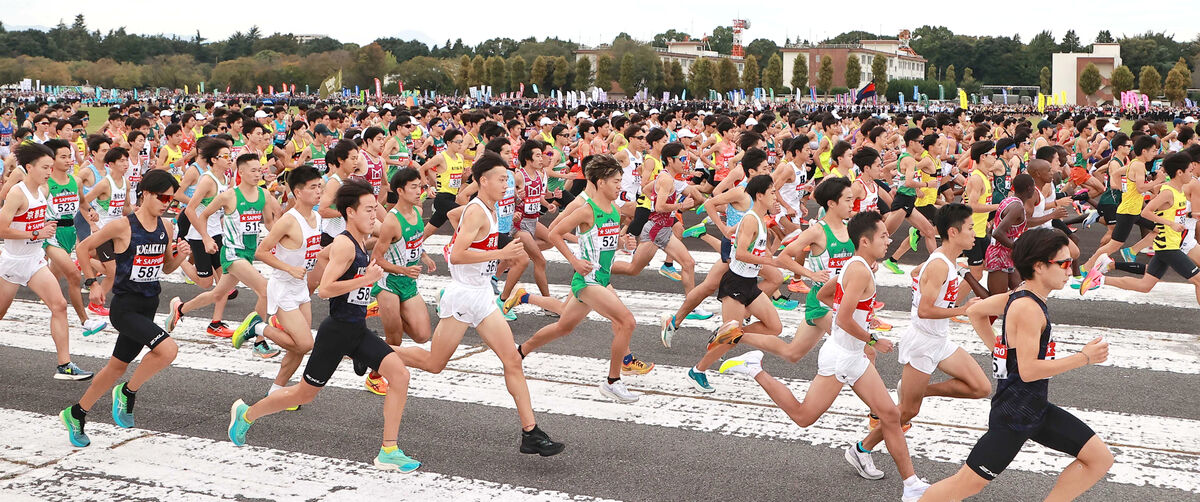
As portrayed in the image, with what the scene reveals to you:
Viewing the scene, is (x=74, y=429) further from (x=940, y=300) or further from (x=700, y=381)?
(x=940, y=300)

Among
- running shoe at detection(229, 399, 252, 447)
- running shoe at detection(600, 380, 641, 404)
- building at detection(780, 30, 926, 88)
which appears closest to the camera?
running shoe at detection(229, 399, 252, 447)

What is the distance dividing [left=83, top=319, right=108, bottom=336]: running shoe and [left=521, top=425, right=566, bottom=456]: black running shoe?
5493mm

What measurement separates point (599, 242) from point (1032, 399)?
148 inches

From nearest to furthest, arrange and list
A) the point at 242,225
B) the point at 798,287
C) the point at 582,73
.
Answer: the point at 242,225 < the point at 798,287 < the point at 582,73

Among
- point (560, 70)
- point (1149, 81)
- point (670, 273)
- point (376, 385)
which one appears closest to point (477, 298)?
point (376, 385)

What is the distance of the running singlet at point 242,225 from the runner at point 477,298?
3.00 m

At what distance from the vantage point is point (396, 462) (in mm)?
6234

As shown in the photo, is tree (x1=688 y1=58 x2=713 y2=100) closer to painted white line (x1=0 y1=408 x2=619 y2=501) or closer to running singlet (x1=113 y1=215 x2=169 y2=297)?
running singlet (x1=113 y1=215 x2=169 y2=297)

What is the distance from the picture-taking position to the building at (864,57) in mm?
130625

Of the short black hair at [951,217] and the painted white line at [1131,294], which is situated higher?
the short black hair at [951,217]

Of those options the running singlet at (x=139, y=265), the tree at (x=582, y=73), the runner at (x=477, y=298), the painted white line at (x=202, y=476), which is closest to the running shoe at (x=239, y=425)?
the painted white line at (x=202, y=476)

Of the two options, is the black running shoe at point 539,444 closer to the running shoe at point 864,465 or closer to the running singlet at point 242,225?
the running shoe at point 864,465

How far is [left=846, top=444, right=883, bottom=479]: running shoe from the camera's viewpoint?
607cm

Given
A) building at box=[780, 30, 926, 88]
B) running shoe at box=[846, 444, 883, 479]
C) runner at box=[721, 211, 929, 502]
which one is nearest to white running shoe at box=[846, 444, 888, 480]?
running shoe at box=[846, 444, 883, 479]
